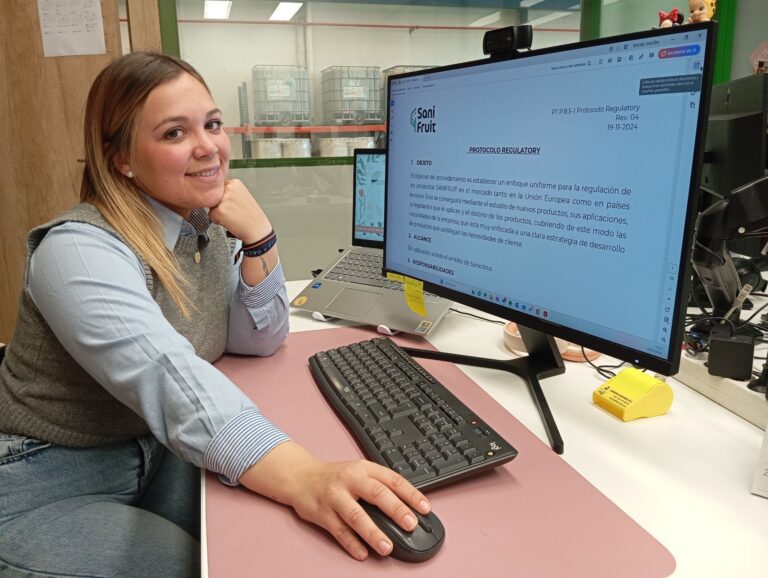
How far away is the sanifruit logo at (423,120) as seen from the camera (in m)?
1.02

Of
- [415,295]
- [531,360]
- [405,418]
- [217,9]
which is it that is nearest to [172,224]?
[415,295]

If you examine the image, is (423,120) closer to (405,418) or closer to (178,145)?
Result: (178,145)

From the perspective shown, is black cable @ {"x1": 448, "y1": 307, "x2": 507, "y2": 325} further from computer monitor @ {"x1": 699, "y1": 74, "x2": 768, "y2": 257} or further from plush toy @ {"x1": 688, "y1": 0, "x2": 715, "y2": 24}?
plush toy @ {"x1": 688, "y1": 0, "x2": 715, "y2": 24}

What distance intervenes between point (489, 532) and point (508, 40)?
2.27ft

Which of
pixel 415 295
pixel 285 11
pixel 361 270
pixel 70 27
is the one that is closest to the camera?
pixel 415 295

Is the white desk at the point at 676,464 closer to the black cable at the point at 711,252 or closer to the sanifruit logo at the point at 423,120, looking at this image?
the black cable at the point at 711,252

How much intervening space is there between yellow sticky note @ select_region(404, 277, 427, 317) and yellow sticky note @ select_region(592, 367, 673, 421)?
38 cm

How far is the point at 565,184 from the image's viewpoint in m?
0.80

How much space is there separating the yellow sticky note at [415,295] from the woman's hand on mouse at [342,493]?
1.64 feet

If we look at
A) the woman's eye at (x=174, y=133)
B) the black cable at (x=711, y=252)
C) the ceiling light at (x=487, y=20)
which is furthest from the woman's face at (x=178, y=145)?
the ceiling light at (x=487, y=20)

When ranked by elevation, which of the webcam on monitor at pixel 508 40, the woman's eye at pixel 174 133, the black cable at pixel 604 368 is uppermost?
the webcam on monitor at pixel 508 40

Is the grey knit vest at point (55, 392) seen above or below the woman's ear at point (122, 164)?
below

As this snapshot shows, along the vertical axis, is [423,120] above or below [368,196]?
above

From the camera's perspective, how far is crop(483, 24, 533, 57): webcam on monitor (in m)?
0.86
